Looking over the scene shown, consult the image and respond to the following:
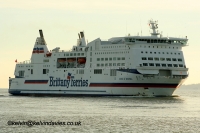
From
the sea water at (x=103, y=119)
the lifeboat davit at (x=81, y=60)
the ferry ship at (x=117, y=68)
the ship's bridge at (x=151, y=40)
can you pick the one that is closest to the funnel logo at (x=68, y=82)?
the ferry ship at (x=117, y=68)

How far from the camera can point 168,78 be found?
61531 millimetres

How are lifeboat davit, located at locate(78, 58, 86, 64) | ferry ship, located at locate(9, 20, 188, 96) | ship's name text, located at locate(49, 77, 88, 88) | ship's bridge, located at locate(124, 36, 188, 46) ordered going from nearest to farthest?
1. ferry ship, located at locate(9, 20, 188, 96)
2. ship's bridge, located at locate(124, 36, 188, 46)
3. ship's name text, located at locate(49, 77, 88, 88)
4. lifeboat davit, located at locate(78, 58, 86, 64)

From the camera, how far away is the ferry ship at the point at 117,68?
61.5m

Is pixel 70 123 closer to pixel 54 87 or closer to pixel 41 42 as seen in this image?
pixel 54 87

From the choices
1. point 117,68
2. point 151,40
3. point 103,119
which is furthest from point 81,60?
point 103,119

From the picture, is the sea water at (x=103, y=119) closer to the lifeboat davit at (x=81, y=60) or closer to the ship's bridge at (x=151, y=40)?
the ship's bridge at (x=151, y=40)

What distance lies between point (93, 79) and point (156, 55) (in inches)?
320

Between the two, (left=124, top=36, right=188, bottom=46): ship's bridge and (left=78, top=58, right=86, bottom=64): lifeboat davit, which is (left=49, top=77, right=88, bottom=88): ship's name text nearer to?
(left=78, top=58, right=86, bottom=64): lifeboat davit

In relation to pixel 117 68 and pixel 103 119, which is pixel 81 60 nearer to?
pixel 117 68

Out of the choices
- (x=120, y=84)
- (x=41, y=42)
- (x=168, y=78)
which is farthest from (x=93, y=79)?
(x=41, y=42)

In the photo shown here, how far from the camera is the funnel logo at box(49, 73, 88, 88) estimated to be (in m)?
66.0

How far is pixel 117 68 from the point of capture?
206ft

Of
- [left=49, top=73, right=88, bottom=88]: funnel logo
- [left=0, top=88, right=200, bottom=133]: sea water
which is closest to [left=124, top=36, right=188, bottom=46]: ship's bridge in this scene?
[left=49, top=73, right=88, bottom=88]: funnel logo

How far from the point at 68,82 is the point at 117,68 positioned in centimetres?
813
